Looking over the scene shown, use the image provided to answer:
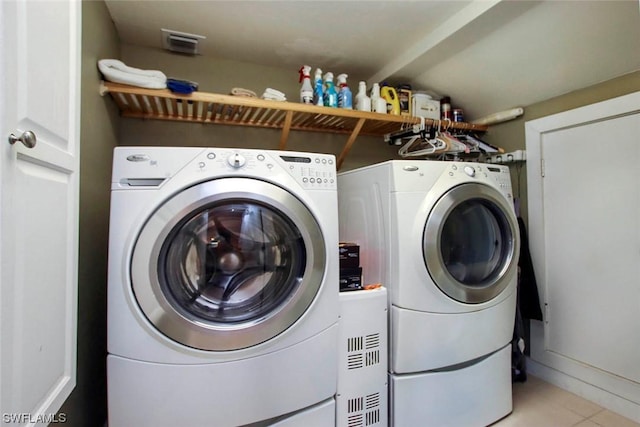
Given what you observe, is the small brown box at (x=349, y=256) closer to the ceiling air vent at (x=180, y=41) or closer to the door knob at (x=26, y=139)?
the door knob at (x=26, y=139)

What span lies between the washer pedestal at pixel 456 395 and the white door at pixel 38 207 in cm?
123

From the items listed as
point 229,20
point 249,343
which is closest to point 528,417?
point 249,343

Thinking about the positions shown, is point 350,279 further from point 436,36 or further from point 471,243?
point 436,36

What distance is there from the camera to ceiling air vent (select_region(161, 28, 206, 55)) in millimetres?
1789

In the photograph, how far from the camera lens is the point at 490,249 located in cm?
157

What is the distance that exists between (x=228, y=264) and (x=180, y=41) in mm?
1525

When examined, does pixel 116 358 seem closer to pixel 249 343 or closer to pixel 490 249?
pixel 249 343

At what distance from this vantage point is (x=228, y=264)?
1.10m

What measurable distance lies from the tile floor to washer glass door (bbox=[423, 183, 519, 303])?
0.68 m

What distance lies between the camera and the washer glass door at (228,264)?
3.19 feet

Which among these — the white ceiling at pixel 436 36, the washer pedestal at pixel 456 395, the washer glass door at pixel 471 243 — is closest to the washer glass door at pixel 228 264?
the washer glass door at pixel 471 243

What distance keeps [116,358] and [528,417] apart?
74.3 inches

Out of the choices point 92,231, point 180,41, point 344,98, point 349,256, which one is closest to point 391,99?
point 344,98

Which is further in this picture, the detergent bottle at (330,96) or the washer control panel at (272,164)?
the detergent bottle at (330,96)
